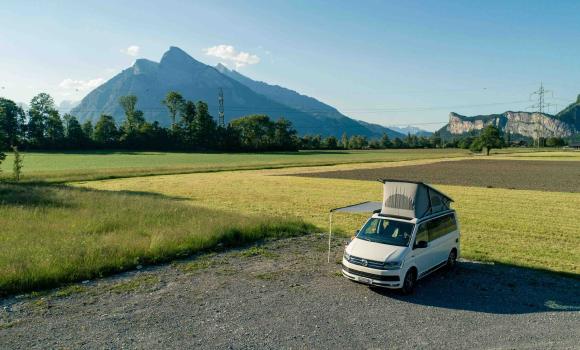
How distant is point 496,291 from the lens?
12461 millimetres

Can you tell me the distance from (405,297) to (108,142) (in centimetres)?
12625

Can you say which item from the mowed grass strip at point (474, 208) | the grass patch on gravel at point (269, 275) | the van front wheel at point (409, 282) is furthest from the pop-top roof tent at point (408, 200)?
the mowed grass strip at point (474, 208)

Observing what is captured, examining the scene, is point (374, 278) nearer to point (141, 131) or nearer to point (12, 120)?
point (141, 131)

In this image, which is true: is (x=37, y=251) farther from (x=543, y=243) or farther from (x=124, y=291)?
(x=543, y=243)

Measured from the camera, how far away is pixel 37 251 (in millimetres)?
14094

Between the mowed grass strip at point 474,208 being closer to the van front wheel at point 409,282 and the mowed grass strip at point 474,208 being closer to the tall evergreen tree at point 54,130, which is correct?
the van front wheel at point 409,282

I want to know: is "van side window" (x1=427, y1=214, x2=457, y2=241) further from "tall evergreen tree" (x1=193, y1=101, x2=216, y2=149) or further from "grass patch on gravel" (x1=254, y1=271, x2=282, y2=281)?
"tall evergreen tree" (x1=193, y1=101, x2=216, y2=149)

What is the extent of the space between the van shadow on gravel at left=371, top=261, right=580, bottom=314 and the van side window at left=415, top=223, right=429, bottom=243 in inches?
58.1

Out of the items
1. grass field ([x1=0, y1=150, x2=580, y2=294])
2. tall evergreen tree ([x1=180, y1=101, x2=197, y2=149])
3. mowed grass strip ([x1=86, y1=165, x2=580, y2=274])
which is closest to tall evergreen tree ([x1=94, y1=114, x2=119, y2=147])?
tall evergreen tree ([x1=180, y1=101, x2=197, y2=149])

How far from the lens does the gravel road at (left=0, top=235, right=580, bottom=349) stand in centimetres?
893

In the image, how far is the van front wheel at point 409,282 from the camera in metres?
Answer: 11.8

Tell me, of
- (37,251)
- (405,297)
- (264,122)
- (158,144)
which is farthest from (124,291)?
(264,122)

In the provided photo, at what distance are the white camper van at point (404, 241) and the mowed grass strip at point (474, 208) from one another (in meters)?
3.37

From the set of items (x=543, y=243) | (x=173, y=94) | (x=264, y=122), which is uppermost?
(x=173, y=94)
